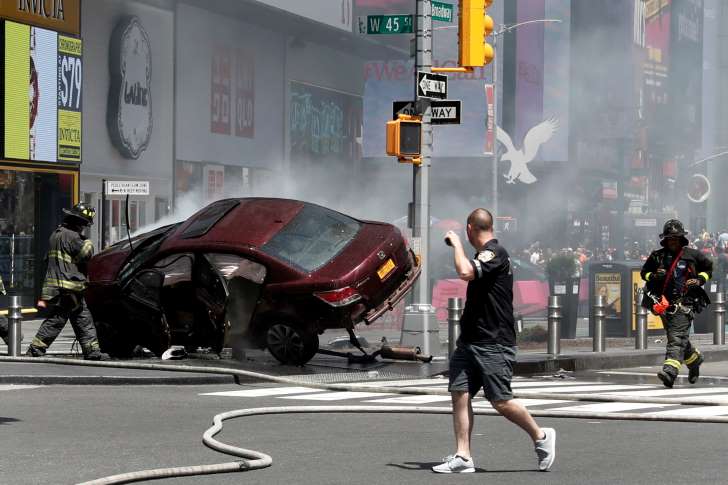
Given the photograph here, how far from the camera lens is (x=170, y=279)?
15.7m

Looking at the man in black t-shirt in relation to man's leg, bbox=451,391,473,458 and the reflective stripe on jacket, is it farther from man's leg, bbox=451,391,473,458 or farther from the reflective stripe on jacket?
the reflective stripe on jacket

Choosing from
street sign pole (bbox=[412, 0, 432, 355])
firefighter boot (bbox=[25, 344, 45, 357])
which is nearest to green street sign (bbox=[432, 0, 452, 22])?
street sign pole (bbox=[412, 0, 432, 355])

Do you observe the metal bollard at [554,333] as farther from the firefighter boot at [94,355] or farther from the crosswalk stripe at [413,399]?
the firefighter boot at [94,355]

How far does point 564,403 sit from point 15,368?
5.49 m

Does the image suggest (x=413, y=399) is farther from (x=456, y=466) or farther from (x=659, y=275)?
(x=456, y=466)

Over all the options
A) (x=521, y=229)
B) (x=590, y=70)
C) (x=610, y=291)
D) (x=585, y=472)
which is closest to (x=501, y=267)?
(x=585, y=472)

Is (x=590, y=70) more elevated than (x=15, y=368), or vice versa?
(x=590, y=70)

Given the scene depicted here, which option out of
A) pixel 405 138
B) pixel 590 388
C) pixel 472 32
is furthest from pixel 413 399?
pixel 472 32

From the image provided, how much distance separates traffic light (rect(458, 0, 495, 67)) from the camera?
17.7 meters

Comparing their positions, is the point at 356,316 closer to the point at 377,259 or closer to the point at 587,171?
the point at 377,259

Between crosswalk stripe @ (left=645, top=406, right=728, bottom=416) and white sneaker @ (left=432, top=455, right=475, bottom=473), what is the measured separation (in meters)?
3.32

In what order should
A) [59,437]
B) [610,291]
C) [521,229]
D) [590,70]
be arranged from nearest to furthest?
[59,437] < [610,291] < [521,229] < [590,70]

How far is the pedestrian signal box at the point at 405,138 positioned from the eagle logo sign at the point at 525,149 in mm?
59780

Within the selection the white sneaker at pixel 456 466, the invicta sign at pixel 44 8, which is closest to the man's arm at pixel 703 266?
the white sneaker at pixel 456 466
